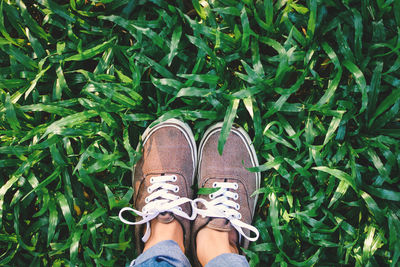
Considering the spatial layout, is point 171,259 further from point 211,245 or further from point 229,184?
point 229,184

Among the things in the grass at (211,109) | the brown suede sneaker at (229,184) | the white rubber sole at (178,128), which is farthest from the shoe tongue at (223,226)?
the white rubber sole at (178,128)

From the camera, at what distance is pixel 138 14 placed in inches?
47.9

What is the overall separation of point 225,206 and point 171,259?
0.34 m

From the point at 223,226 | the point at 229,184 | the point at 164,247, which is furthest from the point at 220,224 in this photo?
the point at 164,247

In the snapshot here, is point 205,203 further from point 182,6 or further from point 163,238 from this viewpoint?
point 182,6

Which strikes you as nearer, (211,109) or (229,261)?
(229,261)

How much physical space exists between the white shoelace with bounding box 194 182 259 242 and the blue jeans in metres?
0.15

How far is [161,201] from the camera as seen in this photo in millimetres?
1255

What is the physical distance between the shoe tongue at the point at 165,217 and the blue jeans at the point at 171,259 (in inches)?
4.5

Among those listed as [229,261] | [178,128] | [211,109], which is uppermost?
[211,109]

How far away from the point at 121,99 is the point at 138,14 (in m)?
0.36

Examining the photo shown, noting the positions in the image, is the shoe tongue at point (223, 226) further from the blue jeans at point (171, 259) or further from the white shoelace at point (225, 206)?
the blue jeans at point (171, 259)

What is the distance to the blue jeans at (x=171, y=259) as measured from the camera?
1.00 metres

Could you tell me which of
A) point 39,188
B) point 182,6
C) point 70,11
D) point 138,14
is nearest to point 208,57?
point 182,6
